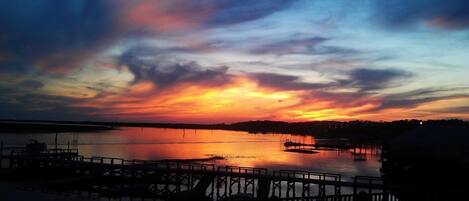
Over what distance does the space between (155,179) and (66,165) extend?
14.3 metres

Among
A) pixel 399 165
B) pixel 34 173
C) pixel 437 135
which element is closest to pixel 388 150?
pixel 399 165

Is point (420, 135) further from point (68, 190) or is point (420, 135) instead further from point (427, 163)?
point (68, 190)

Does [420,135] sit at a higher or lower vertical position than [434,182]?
higher

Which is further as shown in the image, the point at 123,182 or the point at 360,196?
the point at 123,182

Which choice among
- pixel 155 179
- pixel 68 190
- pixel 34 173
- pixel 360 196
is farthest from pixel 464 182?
pixel 34 173

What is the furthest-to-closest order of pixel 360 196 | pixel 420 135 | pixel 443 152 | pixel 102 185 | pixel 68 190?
1. pixel 102 185
2. pixel 68 190
3. pixel 420 135
4. pixel 443 152
5. pixel 360 196

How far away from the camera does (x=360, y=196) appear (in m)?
13.8

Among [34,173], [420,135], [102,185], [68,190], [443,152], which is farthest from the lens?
[34,173]

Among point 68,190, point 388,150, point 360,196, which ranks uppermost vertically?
point 388,150

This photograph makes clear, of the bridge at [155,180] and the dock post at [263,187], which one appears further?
the bridge at [155,180]

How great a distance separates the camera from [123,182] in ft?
145

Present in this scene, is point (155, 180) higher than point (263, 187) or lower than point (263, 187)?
lower

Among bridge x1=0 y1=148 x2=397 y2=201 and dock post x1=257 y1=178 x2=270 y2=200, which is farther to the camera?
bridge x1=0 y1=148 x2=397 y2=201

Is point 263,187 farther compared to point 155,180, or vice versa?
point 155,180
